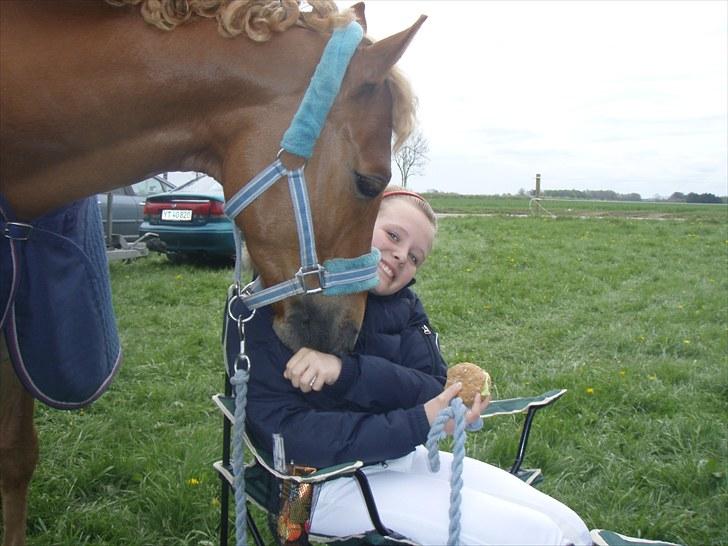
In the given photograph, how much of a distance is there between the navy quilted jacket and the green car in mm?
6581

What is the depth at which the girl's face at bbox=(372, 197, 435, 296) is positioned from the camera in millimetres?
2297

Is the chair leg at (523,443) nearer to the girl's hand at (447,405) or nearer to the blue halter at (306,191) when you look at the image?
the girl's hand at (447,405)

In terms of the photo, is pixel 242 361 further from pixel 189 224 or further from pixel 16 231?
pixel 189 224

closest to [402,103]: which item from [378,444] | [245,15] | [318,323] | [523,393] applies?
[245,15]

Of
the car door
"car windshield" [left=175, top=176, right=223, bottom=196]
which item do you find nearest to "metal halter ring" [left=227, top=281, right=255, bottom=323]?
the car door

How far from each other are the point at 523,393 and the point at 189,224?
5.80 metres

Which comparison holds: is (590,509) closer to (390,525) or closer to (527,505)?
(527,505)

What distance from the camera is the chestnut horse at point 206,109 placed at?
5.92 feet

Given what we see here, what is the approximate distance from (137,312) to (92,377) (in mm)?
4136

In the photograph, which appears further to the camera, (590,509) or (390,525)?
(590,509)

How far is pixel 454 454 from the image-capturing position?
5.60 ft

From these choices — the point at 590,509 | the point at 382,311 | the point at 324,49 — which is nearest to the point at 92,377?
the point at 382,311

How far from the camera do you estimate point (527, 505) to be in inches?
77.1

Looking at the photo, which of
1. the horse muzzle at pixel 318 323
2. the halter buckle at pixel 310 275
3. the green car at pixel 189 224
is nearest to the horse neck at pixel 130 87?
the halter buckle at pixel 310 275
